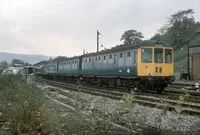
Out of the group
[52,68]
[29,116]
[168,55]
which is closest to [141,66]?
[168,55]

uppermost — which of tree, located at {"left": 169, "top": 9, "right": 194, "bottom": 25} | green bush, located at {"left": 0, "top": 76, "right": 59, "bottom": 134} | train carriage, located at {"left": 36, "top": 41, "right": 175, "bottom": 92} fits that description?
tree, located at {"left": 169, "top": 9, "right": 194, "bottom": 25}

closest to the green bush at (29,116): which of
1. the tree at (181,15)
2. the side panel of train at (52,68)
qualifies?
the side panel of train at (52,68)

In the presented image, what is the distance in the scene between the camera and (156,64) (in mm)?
21625

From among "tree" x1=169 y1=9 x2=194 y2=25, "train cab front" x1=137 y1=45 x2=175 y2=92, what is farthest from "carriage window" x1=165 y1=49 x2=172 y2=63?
"tree" x1=169 y1=9 x2=194 y2=25

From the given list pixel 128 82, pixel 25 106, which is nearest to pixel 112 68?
pixel 128 82

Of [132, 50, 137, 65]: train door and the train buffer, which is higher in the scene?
[132, 50, 137, 65]: train door

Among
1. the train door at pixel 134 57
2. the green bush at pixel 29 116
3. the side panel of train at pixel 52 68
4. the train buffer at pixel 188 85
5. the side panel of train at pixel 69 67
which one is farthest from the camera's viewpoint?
the side panel of train at pixel 52 68

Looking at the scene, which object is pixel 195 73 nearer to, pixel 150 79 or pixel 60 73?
pixel 60 73

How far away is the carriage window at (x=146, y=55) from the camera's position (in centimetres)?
2112

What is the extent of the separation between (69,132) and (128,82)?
55.7 feet

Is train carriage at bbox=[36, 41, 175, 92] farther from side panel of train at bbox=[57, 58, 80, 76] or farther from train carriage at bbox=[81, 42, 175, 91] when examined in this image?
side panel of train at bbox=[57, 58, 80, 76]

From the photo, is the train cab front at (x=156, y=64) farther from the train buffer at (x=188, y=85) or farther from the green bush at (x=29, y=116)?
the green bush at (x=29, y=116)

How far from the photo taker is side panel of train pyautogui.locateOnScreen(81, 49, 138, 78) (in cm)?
2172

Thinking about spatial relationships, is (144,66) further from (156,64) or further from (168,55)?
(168,55)
